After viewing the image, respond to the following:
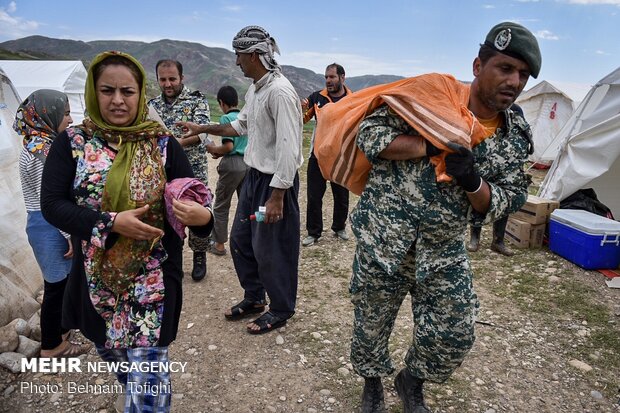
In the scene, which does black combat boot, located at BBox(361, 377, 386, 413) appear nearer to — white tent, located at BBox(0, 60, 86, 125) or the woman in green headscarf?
the woman in green headscarf

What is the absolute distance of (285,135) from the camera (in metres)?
2.79

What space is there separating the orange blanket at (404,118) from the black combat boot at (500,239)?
147 inches

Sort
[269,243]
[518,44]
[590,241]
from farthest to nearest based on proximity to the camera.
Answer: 1. [590,241]
2. [269,243]
3. [518,44]

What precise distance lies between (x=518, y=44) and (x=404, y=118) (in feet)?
1.70

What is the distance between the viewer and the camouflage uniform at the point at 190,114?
3.98 metres

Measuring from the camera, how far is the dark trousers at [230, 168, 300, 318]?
10.1 ft

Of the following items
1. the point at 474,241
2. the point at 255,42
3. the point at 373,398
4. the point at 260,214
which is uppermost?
the point at 255,42

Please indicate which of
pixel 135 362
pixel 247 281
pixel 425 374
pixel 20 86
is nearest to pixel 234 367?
pixel 247 281

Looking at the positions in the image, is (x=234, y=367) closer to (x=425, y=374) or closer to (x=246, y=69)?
(x=425, y=374)

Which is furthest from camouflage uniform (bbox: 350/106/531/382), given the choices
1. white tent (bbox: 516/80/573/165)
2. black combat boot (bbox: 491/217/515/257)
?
white tent (bbox: 516/80/573/165)

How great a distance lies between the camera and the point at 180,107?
3982 millimetres

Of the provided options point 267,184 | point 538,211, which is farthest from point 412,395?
point 538,211

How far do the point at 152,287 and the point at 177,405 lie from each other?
1.06m

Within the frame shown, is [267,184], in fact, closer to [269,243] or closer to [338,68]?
[269,243]
